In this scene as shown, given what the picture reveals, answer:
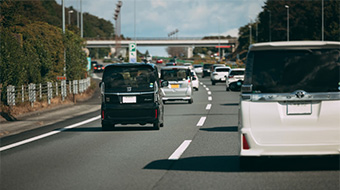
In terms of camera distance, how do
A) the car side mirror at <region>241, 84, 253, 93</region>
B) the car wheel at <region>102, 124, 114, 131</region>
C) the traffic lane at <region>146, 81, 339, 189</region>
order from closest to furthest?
the traffic lane at <region>146, 81, 339, 189</region> → the car side mirror at <region>241, 84, 253, 93</region> → the car wheel at <region>102, 124, 114, 131</region>

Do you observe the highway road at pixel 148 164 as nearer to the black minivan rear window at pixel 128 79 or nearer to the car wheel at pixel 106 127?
the car wheel at pixel 106 127

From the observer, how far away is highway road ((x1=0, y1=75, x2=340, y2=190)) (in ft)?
26.5

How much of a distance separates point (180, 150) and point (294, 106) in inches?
149

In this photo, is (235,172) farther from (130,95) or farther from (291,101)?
(130,95)

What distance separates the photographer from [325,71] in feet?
27.6

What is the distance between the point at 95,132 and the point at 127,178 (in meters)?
7.48

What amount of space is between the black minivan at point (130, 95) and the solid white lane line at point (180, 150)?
2732mm

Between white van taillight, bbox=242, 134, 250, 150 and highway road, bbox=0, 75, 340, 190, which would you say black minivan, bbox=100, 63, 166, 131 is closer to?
highway road, bbox=0, 75, 340, 190

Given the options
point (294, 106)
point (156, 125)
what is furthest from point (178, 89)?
point (294, 106)

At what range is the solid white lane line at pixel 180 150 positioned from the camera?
10.7 m

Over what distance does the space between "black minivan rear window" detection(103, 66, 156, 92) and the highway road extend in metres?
1.19

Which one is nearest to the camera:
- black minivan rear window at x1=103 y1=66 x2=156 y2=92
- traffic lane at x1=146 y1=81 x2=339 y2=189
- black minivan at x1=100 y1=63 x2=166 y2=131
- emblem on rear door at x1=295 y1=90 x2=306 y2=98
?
traffic lane at x1=146 y1=81 x2=339 y2=189

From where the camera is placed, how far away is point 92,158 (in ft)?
35.4

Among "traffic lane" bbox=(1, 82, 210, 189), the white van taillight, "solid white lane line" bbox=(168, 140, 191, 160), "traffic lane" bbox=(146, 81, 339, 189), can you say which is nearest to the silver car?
"traffic lane" bbox=(1, 82, 210, 189)
